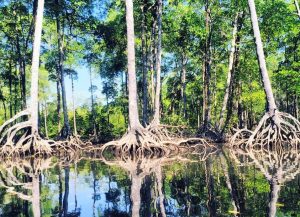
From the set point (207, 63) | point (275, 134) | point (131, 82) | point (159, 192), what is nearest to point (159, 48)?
point (207, 63)

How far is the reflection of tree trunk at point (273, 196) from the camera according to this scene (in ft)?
13.1

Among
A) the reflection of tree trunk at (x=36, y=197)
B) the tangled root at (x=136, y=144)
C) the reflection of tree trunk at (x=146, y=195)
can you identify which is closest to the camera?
the reflection of tree trunk at (x=146, y=195)

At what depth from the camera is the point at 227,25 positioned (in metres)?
23.4

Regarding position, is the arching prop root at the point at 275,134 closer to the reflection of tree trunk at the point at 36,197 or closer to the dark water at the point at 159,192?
the dark water at the point at 159,192

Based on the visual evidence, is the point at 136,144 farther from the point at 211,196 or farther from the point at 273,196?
the point at 273,196

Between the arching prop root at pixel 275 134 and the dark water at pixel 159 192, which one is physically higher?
the arching prop root at pixel 275 134

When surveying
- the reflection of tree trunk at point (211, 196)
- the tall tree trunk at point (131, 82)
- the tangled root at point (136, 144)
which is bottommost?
the reflection of tree trunk at point (211, 196)

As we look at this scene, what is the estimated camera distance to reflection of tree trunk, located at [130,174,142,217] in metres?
4.40

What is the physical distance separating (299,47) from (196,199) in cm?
2468

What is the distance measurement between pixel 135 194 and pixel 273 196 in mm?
1943

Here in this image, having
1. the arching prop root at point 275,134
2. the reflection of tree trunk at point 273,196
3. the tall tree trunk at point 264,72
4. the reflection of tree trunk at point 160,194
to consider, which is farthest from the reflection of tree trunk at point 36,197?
the tall tree trunk at point 264,72

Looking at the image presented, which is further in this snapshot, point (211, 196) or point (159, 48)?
point (159, 48)

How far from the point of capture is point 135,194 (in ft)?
17.9

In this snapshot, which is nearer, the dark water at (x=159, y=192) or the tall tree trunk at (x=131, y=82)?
the dark water at (x=159, y=192)
